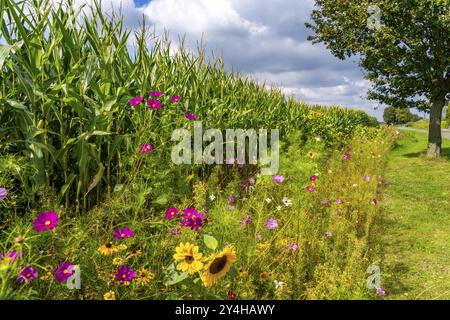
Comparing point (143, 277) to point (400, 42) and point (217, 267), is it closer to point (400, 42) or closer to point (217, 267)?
point (217, 267)

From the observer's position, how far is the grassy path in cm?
284

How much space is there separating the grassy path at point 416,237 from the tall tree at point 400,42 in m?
3.55

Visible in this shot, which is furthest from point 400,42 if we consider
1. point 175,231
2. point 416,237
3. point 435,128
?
point 175,231

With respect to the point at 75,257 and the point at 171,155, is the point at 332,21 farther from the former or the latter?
the point at 75,257

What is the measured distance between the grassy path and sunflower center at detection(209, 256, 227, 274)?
4.50 feet

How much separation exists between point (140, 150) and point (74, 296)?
1199 millimetres

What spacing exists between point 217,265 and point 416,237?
3262 mm

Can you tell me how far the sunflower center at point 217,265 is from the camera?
1596 mm

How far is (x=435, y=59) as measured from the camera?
9820 mm

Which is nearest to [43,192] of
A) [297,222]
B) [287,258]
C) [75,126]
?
[75,126]

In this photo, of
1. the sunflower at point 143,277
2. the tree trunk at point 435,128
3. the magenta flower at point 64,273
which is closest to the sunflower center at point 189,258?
the sunflower at point 143,277

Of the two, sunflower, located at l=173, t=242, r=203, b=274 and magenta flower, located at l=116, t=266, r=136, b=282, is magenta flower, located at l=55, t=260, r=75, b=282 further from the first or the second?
sunflower, located at l=173, t=242, r=203, b=274

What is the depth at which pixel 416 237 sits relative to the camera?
4008 mm

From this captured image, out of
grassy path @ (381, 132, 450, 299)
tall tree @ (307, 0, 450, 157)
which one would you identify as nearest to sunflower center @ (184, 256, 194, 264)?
grassy path @ (381, 132, 450, 299)
